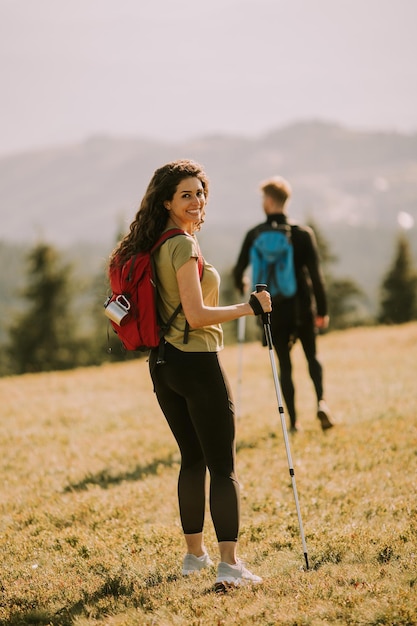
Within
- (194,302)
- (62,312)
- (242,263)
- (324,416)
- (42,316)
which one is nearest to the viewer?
(194,302)

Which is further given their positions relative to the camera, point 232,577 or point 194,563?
point 194,563

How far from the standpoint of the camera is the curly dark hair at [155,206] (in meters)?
4.93

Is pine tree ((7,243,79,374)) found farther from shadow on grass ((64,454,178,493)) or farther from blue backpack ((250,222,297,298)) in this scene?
blue backpack ((250,222,297,298))

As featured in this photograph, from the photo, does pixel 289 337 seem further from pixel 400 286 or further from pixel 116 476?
pixel 400 286

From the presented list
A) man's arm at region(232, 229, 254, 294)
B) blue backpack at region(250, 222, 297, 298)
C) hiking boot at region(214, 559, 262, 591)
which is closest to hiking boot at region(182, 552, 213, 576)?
hiking boot at region(214, 559, 262, 591)

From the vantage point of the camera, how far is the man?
31.0ft

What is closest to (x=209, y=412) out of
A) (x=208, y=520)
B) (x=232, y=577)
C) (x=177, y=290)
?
(x=177, y=290)

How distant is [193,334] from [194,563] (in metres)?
1.95

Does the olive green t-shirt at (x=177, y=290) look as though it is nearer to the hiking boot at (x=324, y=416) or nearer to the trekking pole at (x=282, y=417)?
the trekking pole at (x=282, y=417)

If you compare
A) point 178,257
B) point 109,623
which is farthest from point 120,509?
point 178,257

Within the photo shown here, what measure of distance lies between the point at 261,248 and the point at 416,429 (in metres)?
3.56

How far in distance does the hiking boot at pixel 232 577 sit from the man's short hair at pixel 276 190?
18.8 feet

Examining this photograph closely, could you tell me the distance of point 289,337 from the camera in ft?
31.6

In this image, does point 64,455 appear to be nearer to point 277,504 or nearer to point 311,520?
point 277,504
